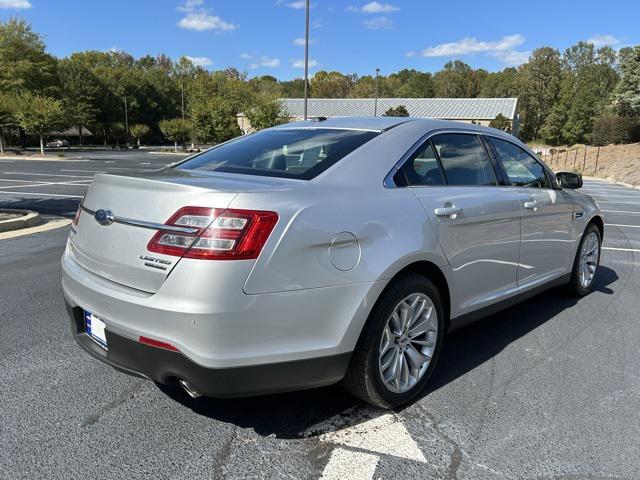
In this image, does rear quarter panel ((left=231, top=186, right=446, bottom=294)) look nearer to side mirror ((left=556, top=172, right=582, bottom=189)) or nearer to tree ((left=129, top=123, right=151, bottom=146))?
side mirror ((left=556, top=172, right=582, bottom=189))

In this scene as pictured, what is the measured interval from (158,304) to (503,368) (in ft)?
8.03

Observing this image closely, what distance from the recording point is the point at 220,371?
7.50ft

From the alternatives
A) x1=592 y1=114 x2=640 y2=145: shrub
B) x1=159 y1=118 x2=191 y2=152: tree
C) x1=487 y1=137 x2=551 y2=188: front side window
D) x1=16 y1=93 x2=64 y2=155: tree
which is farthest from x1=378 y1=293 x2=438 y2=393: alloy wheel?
x1=159 y1=118 x2=191 y2=152: tree

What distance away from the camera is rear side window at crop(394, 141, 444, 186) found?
308 centimetres

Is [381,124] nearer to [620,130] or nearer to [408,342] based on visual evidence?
[408,342]

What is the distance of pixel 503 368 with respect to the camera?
3602 millimetres

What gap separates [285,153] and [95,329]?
59.3 inches

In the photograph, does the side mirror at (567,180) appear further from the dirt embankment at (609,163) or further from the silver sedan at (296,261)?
the dirt embankment at (609,163)

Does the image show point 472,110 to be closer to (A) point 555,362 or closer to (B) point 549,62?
(B) point 549,62

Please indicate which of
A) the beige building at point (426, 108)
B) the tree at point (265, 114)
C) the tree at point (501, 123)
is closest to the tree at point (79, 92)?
the beige building at point (426, 108)

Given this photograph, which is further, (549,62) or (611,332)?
(549,62)

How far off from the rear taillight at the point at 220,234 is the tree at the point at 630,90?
5122 cm

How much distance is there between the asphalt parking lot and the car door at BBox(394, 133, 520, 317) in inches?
21.4

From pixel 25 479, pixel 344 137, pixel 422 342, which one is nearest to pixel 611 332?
pixel 422 342
